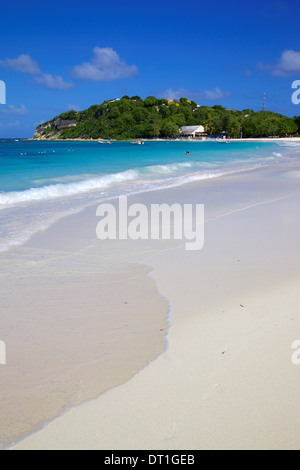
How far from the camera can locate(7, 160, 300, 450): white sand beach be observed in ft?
7.30

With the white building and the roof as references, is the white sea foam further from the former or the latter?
the roof

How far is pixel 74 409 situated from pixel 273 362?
5.18ft

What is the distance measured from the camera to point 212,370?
2.77 metres

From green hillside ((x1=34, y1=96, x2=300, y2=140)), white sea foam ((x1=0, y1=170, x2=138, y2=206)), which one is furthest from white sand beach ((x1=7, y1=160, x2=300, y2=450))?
green hillside ((x1=34, y1=96, x2=300, y2=140))

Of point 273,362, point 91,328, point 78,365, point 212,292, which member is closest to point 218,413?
point 273,362

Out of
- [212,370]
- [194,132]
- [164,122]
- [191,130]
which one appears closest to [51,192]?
[212,370]

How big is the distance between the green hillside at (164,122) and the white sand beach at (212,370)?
394 feet

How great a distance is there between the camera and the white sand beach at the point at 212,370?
2.22 meters

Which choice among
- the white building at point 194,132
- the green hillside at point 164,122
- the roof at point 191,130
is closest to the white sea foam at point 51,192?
the green hillside at point 164,122

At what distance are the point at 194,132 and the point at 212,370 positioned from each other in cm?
14700

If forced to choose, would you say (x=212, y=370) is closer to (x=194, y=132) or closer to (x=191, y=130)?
(x=194, y=132)

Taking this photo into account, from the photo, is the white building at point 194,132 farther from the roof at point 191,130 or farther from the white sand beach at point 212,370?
the white sand beach at point 212,370

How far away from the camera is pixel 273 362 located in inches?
112
